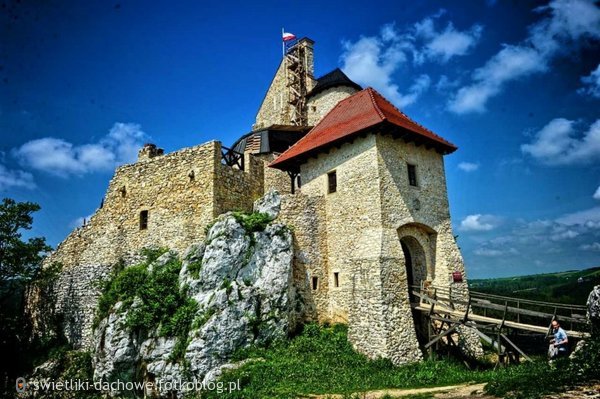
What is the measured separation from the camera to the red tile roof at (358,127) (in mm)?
16239

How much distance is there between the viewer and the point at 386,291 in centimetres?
1438

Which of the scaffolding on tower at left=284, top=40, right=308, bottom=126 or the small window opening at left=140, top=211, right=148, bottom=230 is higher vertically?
the scaffolding on tower at left=284, top=40, right=308, bottom=126

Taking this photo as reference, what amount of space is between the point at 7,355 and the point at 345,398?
60.8ft

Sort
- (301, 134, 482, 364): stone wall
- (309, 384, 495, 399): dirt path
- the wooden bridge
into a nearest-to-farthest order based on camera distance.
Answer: (309, 384, 495, 399): dirt path < the wooden bridge < (301, 134, 482, 364): stone wall

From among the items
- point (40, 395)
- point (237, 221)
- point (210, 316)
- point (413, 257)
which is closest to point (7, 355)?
point (40, 395)

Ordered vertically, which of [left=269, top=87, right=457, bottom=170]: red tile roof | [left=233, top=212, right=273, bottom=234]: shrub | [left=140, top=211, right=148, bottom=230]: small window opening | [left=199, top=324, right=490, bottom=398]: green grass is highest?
[left=269, top=87, right=457, bottom=170]: red tile roof

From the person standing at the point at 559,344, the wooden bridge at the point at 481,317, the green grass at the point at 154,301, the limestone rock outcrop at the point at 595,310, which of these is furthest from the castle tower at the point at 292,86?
the limestone rock outcrop at the point at 595,310

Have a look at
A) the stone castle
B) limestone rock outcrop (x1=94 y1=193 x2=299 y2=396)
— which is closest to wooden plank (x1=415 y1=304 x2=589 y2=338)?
the stone castle

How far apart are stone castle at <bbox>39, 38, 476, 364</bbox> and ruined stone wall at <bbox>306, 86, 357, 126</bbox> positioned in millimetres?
8986

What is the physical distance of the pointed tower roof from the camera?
28.8m

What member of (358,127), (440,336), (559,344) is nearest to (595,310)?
(559,344)

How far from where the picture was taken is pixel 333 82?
28.9m

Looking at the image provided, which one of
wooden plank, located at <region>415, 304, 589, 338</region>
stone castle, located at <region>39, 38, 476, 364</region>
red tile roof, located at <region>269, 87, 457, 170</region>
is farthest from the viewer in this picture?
red tile roof, located at <region>269, 87, 457, 170</region>

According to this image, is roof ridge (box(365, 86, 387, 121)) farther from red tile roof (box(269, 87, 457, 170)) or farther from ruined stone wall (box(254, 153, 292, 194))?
ruined stone wall (box(254, 153, 292, 194))
